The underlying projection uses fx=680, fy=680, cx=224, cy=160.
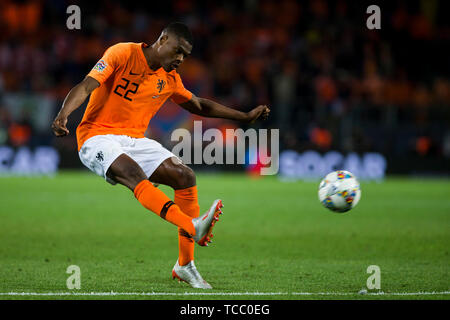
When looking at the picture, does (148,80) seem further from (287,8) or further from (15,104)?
(287,8)

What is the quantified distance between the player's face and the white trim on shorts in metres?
0.72

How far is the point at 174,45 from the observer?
233 inches

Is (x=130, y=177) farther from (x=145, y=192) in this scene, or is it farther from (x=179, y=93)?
(x=179, y=93)

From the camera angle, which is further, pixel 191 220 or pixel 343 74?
pixel 343 74

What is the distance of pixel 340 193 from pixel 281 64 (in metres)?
16.0

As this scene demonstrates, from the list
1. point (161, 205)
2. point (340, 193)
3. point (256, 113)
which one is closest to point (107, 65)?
point (161, 205)

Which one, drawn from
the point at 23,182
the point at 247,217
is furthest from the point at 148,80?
the point at 23,182

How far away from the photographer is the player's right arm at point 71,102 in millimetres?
5246

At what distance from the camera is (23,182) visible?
17.5 m

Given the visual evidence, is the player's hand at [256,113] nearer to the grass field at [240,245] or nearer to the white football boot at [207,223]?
the grass field at [240,245]

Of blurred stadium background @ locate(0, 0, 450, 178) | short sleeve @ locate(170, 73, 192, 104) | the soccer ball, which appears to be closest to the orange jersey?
short sleeve @ locate(170, 73, 192, 104)

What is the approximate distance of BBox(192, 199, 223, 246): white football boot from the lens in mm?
5170

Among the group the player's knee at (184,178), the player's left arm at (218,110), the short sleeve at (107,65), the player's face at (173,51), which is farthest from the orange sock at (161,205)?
the player's left arm at (218,110)
